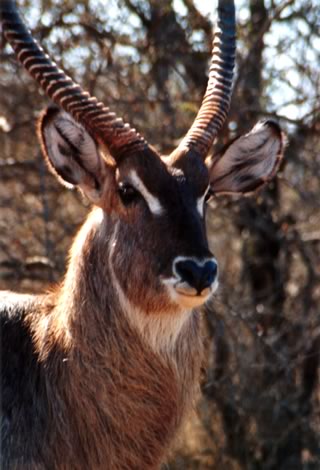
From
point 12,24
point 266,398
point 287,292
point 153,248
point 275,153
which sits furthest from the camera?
point 287,292

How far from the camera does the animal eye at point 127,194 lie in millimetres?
5895

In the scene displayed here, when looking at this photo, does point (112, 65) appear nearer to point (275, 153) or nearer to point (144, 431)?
point (275, 153)

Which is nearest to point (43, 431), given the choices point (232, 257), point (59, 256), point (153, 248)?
point (153, 248)

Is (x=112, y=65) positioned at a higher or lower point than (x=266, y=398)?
higher

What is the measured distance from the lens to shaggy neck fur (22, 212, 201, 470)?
19.0 ft

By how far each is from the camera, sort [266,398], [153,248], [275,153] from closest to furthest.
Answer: [153,248], [275,153], [266,398]

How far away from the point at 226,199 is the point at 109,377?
415cm

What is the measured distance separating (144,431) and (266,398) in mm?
4094

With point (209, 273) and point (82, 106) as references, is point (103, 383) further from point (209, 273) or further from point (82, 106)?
point (82, 106)

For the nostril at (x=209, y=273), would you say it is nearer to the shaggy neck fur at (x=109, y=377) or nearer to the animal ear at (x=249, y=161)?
the shaggy neck fur at (x=109, y=377)

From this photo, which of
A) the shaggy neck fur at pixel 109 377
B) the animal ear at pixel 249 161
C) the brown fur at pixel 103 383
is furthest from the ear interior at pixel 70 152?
the animal ear at pixel 249 161

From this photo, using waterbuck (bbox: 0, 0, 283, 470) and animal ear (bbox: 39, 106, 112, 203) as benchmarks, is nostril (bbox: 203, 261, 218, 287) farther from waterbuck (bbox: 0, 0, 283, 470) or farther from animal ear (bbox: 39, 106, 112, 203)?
animal ear (bbox: 39, 106, 112, 203)

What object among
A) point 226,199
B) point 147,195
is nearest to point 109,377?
point 147,195

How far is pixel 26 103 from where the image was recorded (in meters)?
10.1
